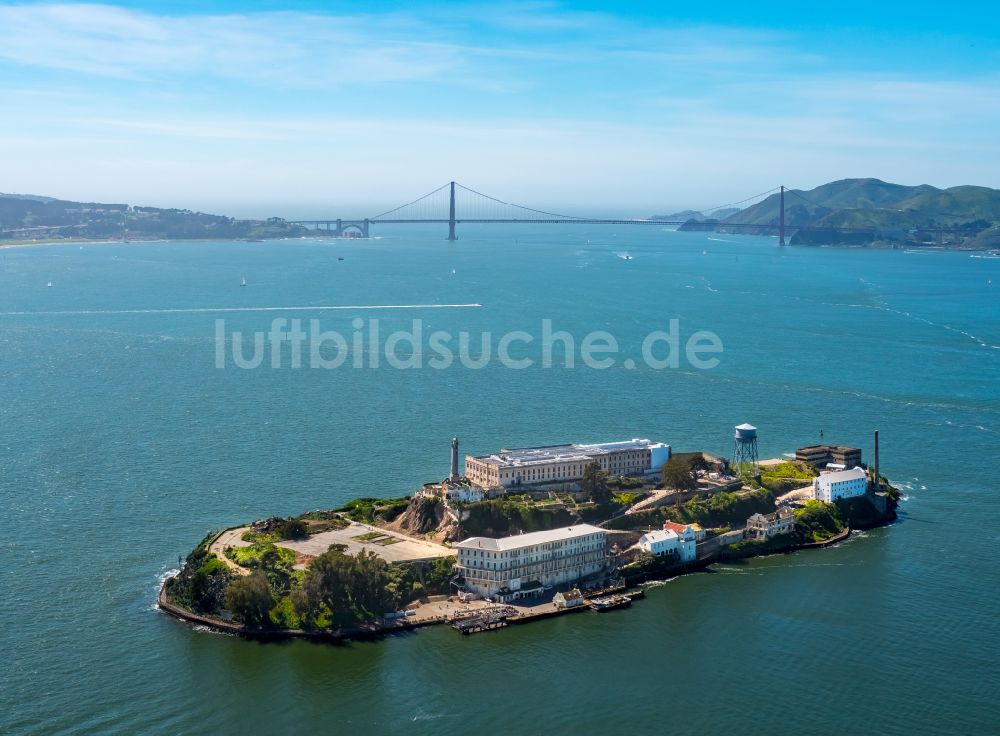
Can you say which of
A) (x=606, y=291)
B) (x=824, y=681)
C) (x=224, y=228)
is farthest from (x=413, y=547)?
(x=224, y=228)

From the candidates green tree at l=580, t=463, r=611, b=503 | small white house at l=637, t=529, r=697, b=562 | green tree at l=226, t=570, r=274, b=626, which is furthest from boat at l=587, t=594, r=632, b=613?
green tree at l=226, t=570, r=274, b=626

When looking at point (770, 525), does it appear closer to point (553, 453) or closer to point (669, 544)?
point (669, 544)

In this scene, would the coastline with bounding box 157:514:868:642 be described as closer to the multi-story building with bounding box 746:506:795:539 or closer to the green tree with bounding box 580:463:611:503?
the green tree with bounding box 580:463:611:503

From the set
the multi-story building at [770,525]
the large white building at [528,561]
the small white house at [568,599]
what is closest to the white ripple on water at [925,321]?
the multi-story building at [770,525]

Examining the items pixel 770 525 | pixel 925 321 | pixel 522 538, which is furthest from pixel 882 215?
pixel 522 538

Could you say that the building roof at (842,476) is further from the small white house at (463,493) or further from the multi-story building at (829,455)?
the small white house at (463,493)

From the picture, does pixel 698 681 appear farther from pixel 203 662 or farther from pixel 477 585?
pixel 203 662
